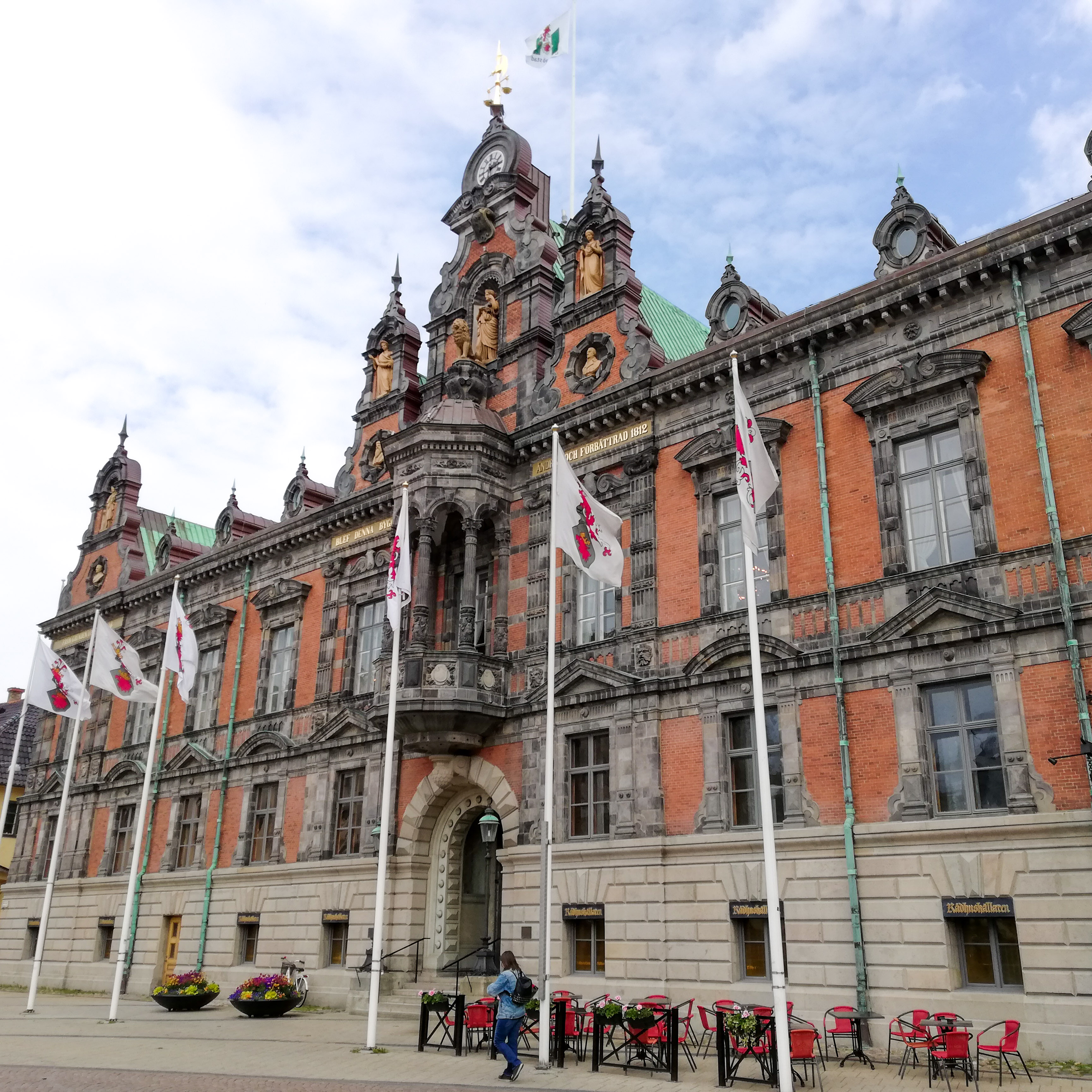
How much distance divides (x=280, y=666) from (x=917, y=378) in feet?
67.4

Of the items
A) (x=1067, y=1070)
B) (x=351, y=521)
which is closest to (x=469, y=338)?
(x=351, y=521)

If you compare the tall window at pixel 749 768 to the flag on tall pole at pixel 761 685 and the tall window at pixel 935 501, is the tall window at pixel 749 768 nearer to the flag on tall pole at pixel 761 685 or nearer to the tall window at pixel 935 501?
the flag on tall pole at pixel 761 685

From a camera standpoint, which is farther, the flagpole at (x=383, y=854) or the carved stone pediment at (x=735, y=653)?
the carved stone pediment at (x=735, y=653)

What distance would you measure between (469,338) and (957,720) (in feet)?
57.0

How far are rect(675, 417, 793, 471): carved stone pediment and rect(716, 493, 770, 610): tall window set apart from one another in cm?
85

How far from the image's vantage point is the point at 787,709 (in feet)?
64.7

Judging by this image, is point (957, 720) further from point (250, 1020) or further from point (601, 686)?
point (250, 1020)

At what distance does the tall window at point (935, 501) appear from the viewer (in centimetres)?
1877

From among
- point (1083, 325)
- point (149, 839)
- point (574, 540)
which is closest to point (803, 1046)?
point (574, 540)

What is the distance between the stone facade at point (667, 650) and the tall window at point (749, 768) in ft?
0.26

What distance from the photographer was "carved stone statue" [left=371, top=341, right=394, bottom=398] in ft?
107

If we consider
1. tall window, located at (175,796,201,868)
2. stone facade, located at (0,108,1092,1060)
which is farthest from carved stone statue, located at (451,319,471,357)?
tall window, located at (175,796,201,868)

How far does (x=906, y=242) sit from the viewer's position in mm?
20703

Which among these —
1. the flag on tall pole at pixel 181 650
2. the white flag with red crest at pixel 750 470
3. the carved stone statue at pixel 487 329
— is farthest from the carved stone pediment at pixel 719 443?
the flag on tall pole at pixel 181 650
